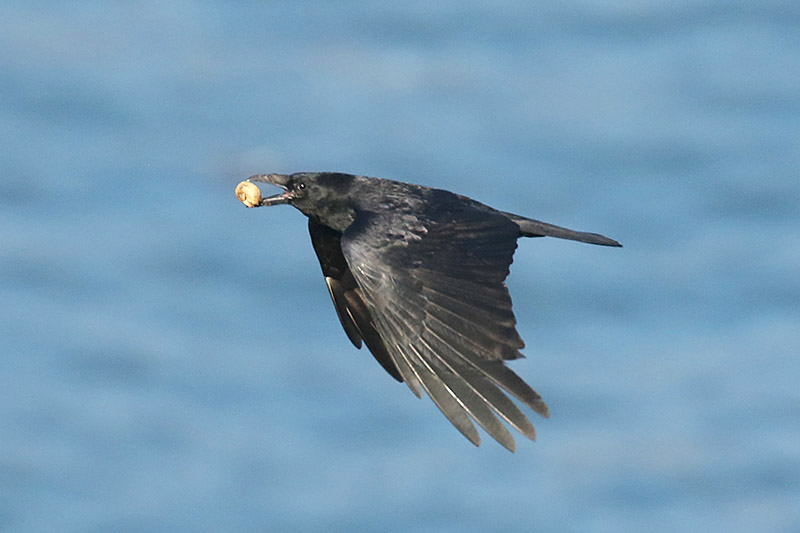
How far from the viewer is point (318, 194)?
378 inches

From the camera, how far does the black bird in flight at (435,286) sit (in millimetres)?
7199

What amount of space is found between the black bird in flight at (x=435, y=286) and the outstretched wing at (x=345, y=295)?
1cm

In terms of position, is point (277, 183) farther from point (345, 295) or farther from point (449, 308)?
point (449, 308)

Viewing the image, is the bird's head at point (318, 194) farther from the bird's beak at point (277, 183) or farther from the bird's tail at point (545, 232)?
the bird's tail at point (545, 232)

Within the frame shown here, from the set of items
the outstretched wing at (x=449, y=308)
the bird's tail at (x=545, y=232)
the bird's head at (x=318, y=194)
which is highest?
Result: the bird's head at (x=318, y=194)

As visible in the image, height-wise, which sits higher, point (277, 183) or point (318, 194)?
point (277, 183)

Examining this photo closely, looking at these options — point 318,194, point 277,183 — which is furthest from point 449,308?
point 277,183

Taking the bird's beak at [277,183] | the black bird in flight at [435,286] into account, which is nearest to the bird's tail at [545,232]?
the black bird in flight at [435,286]

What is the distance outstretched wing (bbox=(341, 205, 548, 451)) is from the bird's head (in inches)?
36.8

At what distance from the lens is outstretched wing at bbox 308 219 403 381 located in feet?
31.1

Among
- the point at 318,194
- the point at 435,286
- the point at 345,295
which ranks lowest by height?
the point at 435,286

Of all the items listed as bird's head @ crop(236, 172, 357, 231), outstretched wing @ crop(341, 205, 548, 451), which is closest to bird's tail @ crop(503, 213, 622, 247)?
outstretched wing @ crop(341, 205, 548, 451)

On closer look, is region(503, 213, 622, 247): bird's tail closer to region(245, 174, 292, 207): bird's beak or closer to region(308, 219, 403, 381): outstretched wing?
region(308, 219, 403, 381): outstretched wing

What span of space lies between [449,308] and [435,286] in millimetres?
209
